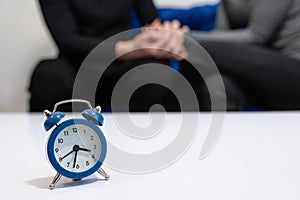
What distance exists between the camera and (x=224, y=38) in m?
1.93

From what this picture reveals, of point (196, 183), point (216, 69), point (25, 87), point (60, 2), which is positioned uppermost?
point (196, 183)

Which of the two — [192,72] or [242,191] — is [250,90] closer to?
[192,72]

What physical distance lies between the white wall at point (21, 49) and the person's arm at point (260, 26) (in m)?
0.70

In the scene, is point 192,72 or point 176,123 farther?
point 192,72

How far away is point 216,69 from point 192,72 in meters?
0.20

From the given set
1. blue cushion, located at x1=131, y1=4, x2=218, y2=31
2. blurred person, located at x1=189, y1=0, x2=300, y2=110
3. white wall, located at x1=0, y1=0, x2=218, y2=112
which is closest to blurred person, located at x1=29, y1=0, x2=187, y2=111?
blurred person, located at x1=189, y1=0, x2=300, y2=110

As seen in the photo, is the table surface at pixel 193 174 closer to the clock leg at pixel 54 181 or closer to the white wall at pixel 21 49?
the clock leg at pixel 54 181

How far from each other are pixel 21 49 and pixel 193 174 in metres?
2.15

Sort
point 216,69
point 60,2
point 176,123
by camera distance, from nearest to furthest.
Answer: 1. point 176,123
2. point 216,69
3. point 60,2

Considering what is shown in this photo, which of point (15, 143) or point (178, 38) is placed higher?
point (15, 143)

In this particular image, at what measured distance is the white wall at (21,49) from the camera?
260 centimetres

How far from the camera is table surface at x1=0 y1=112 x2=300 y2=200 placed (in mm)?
570

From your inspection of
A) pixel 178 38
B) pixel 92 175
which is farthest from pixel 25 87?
pixel 92 175

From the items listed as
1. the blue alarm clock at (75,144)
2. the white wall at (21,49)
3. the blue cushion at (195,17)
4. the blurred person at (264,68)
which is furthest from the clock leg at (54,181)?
the white wall at (21,49)
